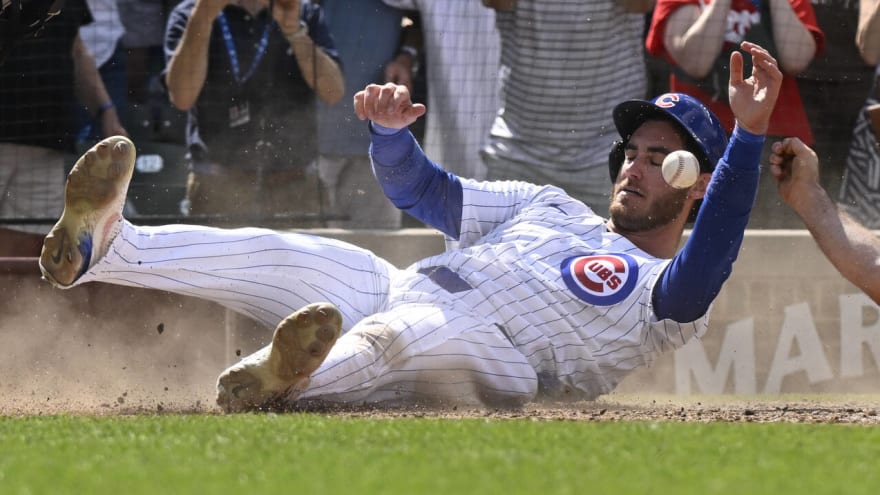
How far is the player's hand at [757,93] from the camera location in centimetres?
453

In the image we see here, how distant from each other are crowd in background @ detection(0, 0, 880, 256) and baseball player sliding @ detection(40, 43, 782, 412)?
5.55 ft

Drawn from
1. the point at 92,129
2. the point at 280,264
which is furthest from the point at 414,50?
the point at 280,264

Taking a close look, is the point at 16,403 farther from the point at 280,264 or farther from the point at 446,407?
the point at 446,407

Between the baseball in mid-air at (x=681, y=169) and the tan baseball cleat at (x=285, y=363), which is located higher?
the baseball in mid-air at (x=681, y=169)

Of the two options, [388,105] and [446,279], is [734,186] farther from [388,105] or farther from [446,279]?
[388,105]

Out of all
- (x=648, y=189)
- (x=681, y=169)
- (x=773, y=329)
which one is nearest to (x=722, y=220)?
(x=681, y=169)

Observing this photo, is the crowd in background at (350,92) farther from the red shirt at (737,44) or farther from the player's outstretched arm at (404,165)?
the player's outstretched arm at (404,165)

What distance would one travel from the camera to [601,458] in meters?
3.28

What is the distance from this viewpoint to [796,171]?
493 cm

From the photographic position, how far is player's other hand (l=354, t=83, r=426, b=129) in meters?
5.07

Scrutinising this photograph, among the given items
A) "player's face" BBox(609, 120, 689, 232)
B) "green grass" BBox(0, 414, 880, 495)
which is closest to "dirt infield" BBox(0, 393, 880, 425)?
"green grass" BBox(0, 414, 880, 495)

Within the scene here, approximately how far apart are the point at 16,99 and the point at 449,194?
3.10 metres

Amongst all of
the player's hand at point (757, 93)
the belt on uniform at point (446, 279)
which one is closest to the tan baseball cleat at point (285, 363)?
the belt on uniform at point (446, 279)

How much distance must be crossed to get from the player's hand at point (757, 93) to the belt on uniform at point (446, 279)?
1.17 metres
